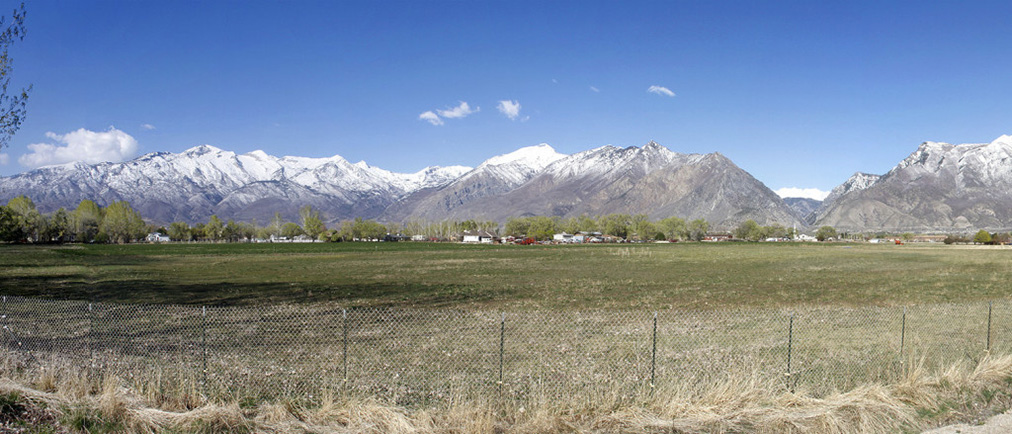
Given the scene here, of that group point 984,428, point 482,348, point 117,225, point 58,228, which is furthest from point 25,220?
point 984,428

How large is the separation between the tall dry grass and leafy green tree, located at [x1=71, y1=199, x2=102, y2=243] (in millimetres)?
213669

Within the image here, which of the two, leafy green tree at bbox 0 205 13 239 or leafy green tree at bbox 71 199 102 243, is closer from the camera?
leafy green tree at bbox 0 205 13 239

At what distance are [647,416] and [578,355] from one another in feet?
16.6

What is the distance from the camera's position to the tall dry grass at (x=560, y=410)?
30.1ft

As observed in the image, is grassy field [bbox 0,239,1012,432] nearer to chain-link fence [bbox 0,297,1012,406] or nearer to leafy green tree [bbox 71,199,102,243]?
chain-link fence [bbox 0,297,1012,406]

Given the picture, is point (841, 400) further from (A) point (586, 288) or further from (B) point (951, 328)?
(A) point (586, 288)

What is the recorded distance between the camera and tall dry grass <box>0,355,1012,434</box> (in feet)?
30.1

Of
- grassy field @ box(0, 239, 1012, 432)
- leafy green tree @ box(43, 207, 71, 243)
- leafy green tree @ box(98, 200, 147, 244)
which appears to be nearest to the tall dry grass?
grassy field @ box(0, 239, 1012, 432)

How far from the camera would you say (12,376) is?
11055 millimetres

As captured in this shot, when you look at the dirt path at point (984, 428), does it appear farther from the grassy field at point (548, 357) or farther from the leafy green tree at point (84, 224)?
the leafy green tree at point (84, 224)

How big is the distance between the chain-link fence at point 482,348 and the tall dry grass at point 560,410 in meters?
0.56

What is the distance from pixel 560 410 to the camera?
9742mm

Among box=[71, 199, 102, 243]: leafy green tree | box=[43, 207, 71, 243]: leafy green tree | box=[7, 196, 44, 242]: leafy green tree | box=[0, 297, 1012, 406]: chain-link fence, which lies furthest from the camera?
box=[71, 199, 102, 243]: leafy green tree

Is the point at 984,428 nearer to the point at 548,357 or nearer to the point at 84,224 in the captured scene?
the point at 548,357
